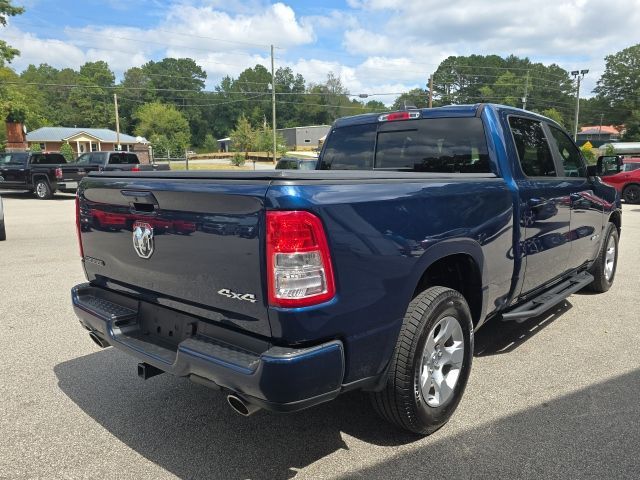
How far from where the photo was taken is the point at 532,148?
163 inches

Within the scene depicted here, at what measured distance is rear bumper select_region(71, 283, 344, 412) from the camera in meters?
2.14

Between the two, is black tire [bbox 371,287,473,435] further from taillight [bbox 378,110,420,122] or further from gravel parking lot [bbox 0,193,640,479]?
taillight [bbox 378,110,420,122]

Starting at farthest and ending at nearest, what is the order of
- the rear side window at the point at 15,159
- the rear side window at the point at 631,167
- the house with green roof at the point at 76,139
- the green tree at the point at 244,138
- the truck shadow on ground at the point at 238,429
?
the house with green roof at the point at 76,139 < the green tree at the point at 244,138 < the rear side window at the point at 15,159 < the rear side window at the point at 631,167 < the truck shadow on ground at the point at 238,429

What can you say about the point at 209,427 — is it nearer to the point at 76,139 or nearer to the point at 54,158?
the point at 54,158

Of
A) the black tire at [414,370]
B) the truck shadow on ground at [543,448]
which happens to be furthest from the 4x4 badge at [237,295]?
the truck shadow on ground at [543,448]

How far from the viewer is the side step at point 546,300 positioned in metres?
3.70

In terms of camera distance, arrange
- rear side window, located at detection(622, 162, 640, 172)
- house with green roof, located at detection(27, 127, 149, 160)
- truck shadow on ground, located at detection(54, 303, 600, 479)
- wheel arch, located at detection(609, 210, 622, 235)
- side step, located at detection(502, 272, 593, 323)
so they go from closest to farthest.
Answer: truck shadow on ground, located at detection(54, 303, 600, 479) → side step, located at detection(502, 272, 593, 323) → wheel arch, located at detection(609, 210, 622, 235) → rear side window, located at detection(622, 162, 640, 172) → house with green roof, located at detection(27, 127, 149, 160)

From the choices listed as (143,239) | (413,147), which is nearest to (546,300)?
(413,147)

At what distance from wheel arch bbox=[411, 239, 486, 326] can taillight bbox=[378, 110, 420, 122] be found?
145cm

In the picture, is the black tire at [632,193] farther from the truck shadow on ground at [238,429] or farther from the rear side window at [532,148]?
the truck shadow on ground at [238,429]

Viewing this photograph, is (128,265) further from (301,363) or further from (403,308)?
(403,308)

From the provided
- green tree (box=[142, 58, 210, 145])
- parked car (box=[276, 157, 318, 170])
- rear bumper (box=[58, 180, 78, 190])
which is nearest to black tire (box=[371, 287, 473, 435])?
parked car (box=[276, 157, 318, 170])

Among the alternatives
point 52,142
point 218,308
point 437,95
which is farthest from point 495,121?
point 437,95

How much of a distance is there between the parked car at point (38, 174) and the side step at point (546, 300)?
18.1 meters
